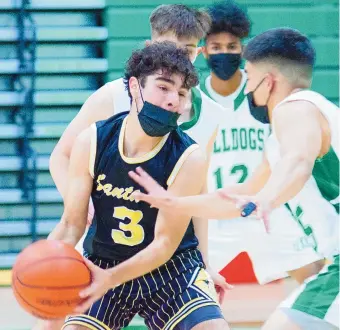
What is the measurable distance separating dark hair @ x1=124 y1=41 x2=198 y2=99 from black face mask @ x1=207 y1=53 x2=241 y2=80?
2370 millimetres

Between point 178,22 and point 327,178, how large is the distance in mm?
1356

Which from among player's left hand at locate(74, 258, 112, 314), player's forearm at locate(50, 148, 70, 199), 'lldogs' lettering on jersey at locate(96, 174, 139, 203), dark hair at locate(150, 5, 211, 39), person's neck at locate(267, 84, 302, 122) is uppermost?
dark hair at locate(150, 5, 211, 39)

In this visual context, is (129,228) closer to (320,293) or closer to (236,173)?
(320,293)

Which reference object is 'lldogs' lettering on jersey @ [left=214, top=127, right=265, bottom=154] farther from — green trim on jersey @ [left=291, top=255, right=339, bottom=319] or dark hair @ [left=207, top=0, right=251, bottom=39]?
green trim on jersey @ [left=291, top=255, right=339, bottom=319]

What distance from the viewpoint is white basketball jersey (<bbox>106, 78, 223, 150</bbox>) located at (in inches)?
188

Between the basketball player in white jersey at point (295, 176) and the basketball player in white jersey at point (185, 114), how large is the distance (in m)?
0.48

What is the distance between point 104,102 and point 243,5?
153 inches

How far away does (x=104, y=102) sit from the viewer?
4797 millimetres

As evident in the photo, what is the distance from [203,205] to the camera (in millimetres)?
3791

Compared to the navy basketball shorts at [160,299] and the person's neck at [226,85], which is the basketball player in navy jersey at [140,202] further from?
the person's neck at [226,85]

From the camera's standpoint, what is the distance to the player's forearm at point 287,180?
3.62m

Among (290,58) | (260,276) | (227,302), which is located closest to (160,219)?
(290,58)

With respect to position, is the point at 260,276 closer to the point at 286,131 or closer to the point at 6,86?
the point at 286,131

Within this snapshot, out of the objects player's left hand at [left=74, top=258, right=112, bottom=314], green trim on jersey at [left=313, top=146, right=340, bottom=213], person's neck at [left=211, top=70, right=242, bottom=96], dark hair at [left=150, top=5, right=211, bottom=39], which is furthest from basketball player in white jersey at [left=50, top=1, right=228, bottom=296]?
person's neck at [left=211, top=70, right=242, bottom=96]
